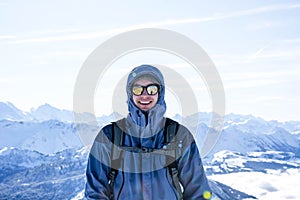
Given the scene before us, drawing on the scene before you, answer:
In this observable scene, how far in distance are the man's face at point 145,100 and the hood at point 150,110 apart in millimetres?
52

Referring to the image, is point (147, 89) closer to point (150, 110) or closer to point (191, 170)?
point (150, 110)

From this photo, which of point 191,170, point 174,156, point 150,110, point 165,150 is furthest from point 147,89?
point 191,170

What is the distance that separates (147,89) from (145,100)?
144 millimetres

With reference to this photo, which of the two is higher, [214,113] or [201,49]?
Answer: [201,49]

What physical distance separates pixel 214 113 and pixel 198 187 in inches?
51.8

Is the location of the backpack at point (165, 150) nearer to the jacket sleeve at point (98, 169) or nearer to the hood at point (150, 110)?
the jacket sleeve at point (98, 169)

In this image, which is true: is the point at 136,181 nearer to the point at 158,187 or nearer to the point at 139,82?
the point at 158,187

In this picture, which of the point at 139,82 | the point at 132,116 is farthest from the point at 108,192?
the point at 139,82

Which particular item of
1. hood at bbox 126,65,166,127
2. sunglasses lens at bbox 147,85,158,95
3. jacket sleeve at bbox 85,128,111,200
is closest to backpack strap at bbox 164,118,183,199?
hood at bbox 126,65,166,127

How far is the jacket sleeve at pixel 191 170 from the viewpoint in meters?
6.10

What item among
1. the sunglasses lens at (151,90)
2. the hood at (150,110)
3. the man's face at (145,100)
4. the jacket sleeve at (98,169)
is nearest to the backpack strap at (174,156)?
the hood at (150,110)

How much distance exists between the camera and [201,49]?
6.41 metres

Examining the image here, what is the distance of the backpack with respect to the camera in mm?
5961

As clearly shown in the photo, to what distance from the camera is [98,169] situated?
5910 mm
